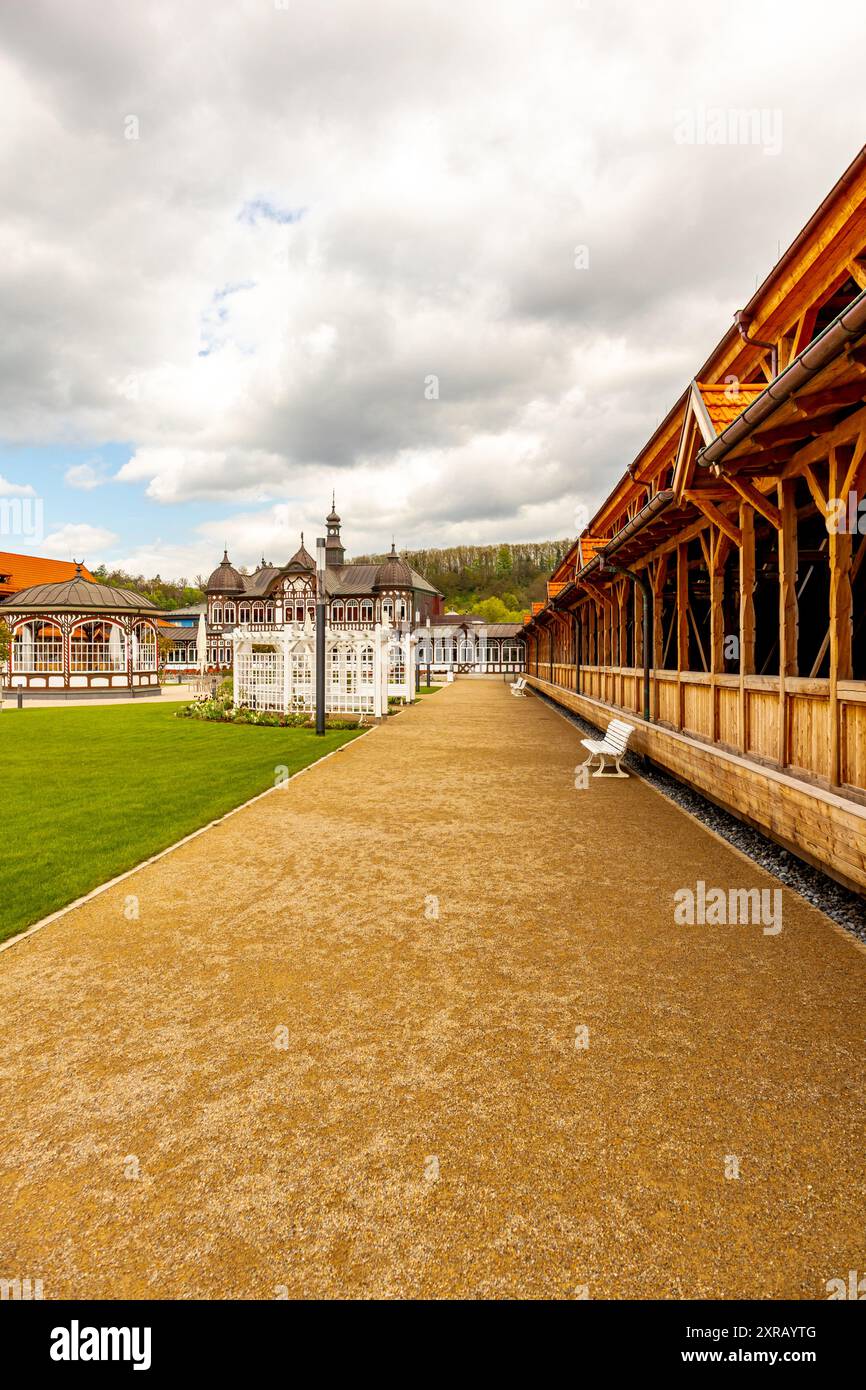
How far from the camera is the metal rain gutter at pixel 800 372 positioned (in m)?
3.79

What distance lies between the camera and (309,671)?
838 inches

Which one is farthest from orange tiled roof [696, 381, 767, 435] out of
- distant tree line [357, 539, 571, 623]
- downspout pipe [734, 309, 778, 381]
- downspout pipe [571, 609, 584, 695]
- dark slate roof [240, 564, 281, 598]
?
distant tree line [357, 539, 571, 623]

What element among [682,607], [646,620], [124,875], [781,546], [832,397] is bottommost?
[124,875]

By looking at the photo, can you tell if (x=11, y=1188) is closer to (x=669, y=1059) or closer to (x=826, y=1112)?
(x=669, y=1059)

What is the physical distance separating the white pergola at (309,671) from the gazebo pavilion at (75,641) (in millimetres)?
17538

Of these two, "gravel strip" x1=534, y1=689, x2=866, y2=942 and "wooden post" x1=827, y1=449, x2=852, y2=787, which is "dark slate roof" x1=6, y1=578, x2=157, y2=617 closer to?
"gravel strip" x1=534, y1=689, x2=866, y2=942

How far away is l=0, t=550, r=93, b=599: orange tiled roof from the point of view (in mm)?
56969

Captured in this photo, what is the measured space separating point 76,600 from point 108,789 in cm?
3007

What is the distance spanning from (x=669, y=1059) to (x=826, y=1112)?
0.64 m

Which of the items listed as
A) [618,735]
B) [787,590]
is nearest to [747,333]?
[787,590]

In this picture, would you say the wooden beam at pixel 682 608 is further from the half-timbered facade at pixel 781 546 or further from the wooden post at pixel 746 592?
the wooden post at pixel 746 592

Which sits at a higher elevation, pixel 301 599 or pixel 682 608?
pixel 301 599

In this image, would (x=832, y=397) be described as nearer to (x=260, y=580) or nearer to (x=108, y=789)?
(x=108, y=789)

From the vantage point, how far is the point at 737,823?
25.9 feet
